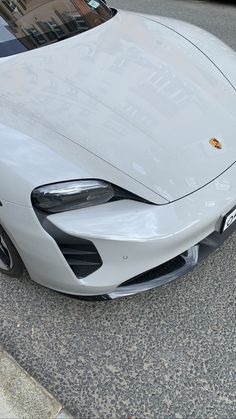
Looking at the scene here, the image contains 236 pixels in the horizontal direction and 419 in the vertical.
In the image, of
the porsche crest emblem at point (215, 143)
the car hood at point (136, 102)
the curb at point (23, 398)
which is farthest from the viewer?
the porsche crest emblem at point (215, 143)

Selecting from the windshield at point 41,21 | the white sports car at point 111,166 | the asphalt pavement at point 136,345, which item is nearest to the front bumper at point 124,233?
the white sports car at point 111,166

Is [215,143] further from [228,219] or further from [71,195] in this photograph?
[71,195]

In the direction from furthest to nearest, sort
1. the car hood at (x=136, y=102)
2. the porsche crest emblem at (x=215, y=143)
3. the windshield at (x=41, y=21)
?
1. the windshield at (x=41, y=21)
2. the porsche crest emblem at (x=215, y=143)
3. the car hood at (x=136, y=102)

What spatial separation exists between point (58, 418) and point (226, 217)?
1.08m

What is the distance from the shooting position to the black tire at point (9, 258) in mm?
1992

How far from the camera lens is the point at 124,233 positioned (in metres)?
1.66

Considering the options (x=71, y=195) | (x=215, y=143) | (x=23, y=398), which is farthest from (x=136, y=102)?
(x=23, y=398)

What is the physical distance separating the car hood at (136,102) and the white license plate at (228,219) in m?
0.18

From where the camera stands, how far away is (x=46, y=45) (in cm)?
238

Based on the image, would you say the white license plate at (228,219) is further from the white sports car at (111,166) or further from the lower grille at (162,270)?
the lower grille at (162,270)

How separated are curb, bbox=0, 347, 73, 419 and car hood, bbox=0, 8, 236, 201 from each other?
96 cm

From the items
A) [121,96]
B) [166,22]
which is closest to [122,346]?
[121,96]

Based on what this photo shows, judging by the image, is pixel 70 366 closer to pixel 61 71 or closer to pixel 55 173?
pixel 55 173

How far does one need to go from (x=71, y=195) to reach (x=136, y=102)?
618mm
